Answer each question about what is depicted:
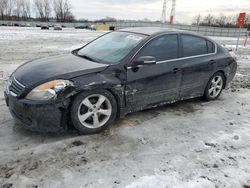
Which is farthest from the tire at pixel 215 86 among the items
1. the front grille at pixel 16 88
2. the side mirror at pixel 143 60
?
the front grille at pixel 16 88

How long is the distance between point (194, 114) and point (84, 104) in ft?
7.23

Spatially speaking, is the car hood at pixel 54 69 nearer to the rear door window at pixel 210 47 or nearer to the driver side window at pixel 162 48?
the driver side window at pixel 162 48

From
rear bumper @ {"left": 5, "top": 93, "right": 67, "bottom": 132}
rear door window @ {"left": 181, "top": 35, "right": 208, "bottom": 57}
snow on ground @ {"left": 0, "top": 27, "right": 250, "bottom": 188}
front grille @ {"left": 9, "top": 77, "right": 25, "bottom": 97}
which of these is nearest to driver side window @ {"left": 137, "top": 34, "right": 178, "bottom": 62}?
rear door window @ {"left": 181, "top": 35, "right": 208, "bottom": 57}

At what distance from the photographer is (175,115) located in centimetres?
459

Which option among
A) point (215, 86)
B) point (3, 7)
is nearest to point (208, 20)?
point (3, 7)

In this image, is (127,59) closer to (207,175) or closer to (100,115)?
(100,115)

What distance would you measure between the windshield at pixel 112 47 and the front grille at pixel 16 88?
1241 mm

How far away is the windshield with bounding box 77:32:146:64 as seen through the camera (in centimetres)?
407

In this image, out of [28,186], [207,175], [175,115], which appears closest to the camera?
[28,186]

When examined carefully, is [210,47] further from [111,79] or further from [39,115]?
[39,115]

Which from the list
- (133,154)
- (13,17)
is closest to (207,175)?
(133,154)

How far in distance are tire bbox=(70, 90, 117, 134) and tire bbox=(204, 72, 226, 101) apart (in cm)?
240

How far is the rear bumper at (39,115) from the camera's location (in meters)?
3.29

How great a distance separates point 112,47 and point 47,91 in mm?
1569
